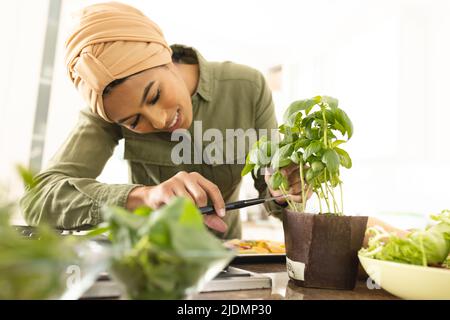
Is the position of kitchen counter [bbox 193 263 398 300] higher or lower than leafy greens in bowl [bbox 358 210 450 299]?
lower

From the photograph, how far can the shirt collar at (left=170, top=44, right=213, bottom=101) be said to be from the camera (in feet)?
4.36

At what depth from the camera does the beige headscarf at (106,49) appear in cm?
100

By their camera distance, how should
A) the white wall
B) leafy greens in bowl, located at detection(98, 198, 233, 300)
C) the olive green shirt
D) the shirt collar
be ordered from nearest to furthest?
1. leafy greens in bowl, located at detection(98, 198, 233, 300)
2. the olive green shirt
3. the shirt collar
4. the white wall

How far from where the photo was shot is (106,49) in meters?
1.02

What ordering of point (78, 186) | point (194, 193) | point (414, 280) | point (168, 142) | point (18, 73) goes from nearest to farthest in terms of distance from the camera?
point (414, 280) < point (194, 193) < point (78, 186) < point (168, 142) < point (18, 73)

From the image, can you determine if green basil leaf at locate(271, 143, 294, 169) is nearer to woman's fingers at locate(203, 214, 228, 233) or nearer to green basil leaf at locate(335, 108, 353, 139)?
green basil leaf at locate(335, 108, 353, 139)

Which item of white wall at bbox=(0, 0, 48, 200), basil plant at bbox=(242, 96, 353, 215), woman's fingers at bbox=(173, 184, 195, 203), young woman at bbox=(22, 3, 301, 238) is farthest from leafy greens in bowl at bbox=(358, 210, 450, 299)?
white wall at bbox=(0, 0, 48, 200)

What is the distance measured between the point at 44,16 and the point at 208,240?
10.0 feet

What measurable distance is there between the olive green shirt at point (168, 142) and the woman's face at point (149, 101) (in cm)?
18

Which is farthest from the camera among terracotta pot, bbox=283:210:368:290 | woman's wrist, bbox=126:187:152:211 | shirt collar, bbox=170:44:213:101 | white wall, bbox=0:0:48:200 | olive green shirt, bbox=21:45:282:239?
white wall, bbox=0:0:48:200

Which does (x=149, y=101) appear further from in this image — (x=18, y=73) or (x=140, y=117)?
(x=18, y=73)

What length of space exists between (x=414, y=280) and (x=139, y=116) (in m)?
0.78

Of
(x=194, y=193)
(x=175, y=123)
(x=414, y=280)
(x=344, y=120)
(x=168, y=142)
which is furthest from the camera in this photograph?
(x=168, y=142)

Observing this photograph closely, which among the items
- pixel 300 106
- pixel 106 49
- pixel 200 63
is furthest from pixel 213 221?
pixel 200 63
